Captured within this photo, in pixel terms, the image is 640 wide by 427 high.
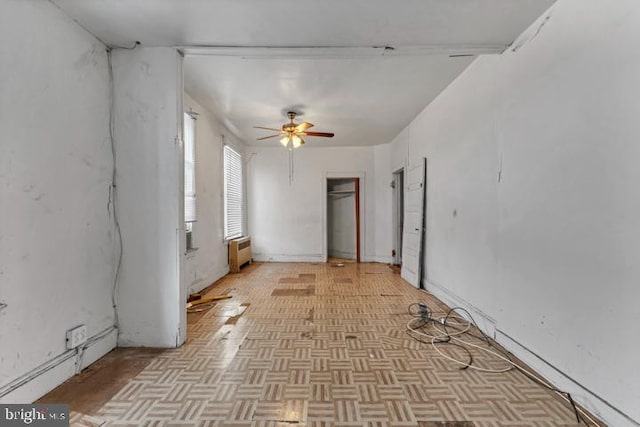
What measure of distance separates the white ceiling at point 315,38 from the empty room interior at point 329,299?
0.02 metres

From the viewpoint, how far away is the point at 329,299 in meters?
3.90

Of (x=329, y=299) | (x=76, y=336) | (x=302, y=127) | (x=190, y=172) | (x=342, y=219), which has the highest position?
(x=302, y=127)

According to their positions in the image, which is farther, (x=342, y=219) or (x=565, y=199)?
(x=342, y=219)

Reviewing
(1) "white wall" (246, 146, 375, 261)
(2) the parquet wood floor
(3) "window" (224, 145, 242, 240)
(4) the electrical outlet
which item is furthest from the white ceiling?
(1) "white wall" (246, 146, 375, 261)

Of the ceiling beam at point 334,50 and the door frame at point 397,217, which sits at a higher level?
the ceiling beam at point 334,50

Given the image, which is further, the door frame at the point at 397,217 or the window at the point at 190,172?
the door frame at the point at 397,217

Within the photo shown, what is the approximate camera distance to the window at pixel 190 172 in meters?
3.88

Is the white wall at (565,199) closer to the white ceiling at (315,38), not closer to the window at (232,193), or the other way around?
the white ceiling at (315,38)

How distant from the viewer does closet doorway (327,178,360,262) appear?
7.58 m

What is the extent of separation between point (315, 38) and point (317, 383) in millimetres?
2579

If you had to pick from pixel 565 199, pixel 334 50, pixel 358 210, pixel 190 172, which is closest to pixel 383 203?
pixel 358 210

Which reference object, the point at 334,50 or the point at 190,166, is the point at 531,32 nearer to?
the point at 334,50

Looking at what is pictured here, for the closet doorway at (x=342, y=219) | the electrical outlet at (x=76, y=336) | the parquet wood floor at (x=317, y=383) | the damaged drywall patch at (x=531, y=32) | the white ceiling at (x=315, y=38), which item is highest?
the white ceiling at (x=315, y=38)

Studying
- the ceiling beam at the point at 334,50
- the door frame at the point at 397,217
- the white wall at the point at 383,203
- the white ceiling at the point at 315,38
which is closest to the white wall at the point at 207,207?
the white ceiling at the point at 315,38
